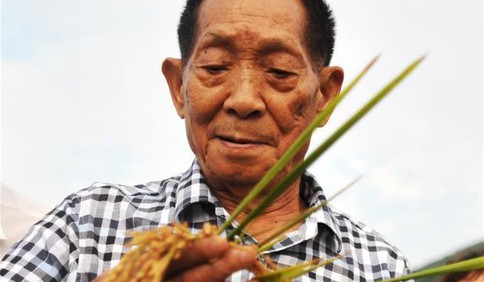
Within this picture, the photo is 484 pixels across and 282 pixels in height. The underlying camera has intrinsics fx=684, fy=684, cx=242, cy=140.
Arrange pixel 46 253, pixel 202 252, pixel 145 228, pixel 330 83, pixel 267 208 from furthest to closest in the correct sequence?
pixel 330 83 < pixel 267 208 < pixel 145 228 < pixel 46 253 < pixel 202 252

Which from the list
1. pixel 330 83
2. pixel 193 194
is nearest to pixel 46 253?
pixel 193 194

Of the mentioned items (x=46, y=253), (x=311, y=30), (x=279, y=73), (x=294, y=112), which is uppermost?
(x=311, y=30)

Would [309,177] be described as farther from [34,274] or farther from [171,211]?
[34,274]

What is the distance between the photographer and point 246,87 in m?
1.66

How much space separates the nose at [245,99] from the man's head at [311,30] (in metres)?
0.22

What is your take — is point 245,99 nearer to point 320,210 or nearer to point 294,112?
point 294,112

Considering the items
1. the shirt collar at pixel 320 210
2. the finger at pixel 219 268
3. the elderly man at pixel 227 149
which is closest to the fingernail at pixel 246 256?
the finger at pixel 219 268

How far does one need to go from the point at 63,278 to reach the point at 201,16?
2.45 ft

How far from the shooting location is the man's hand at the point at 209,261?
927mm

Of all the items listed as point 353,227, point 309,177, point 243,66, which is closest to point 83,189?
point 243,66

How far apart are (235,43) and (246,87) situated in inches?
4.7

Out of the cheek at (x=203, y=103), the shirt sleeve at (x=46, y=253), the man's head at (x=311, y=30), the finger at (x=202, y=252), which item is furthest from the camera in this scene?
the man's head at (x=311, y=30)

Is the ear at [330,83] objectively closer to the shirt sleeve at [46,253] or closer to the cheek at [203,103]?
the cheek at [203,103]

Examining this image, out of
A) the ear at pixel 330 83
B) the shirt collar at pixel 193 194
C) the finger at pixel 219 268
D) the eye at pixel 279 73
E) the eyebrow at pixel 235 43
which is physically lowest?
the shirt collar at pixel 193 194
